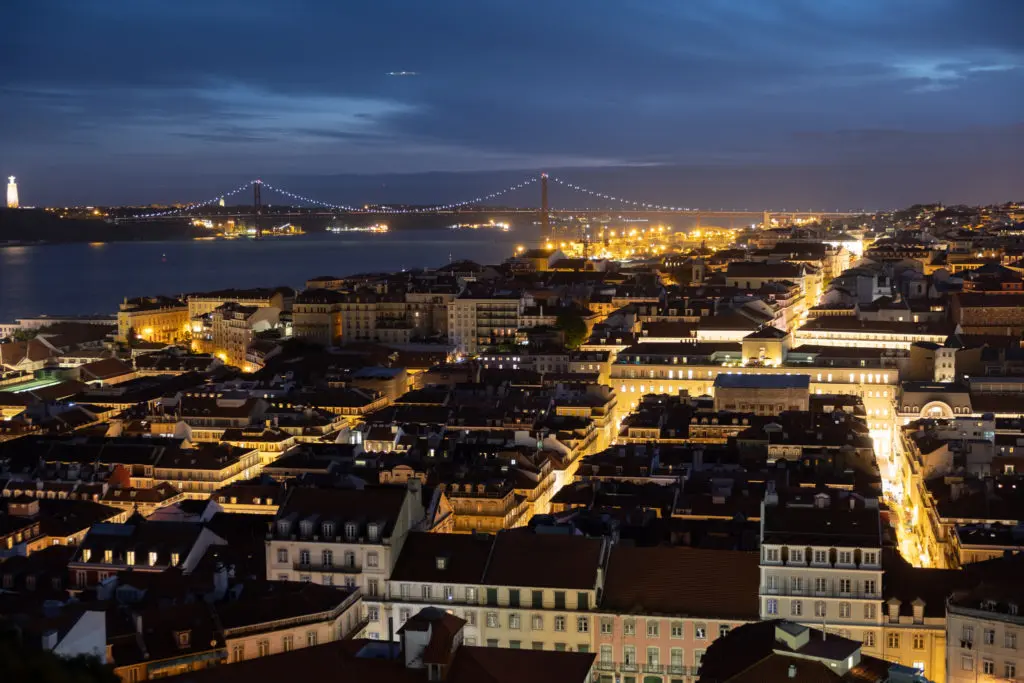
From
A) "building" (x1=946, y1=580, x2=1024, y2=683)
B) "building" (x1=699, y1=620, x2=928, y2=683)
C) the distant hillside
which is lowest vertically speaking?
"building" (x1=946, y1=580, x2=1024, y2=683)

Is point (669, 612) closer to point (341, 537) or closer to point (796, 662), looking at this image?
point (796, 662)

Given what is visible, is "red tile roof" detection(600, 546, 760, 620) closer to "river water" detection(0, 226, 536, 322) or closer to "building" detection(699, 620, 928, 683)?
"building" detection(699, 620, 928, 683)

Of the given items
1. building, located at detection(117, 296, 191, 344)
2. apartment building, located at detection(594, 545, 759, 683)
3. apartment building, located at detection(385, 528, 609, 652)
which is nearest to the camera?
apartment building, located at detection(594, 545, 759, 683)

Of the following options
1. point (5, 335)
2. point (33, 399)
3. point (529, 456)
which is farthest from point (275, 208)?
point (529, 456)

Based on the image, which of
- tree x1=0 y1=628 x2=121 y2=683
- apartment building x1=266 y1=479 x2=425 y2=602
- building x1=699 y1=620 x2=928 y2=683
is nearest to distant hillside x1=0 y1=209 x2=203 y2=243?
apartment building x1=266 y1=479 x2=425 y2=602

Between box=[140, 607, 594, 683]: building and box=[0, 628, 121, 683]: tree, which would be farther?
box=[140, 607, 594, 683]: building

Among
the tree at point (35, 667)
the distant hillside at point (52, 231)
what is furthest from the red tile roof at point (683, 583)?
the distant hillside at point (52, 231)

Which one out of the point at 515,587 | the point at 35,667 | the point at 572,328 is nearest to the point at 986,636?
the point at 515,587

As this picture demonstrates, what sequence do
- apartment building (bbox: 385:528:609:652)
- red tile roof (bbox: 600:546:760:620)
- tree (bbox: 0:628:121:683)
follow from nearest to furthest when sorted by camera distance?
tree (bbox: 0:628:121:683), red tile roof (bbox: 600:546:760:620), apartment building (bbox: 385:528:609:652)
